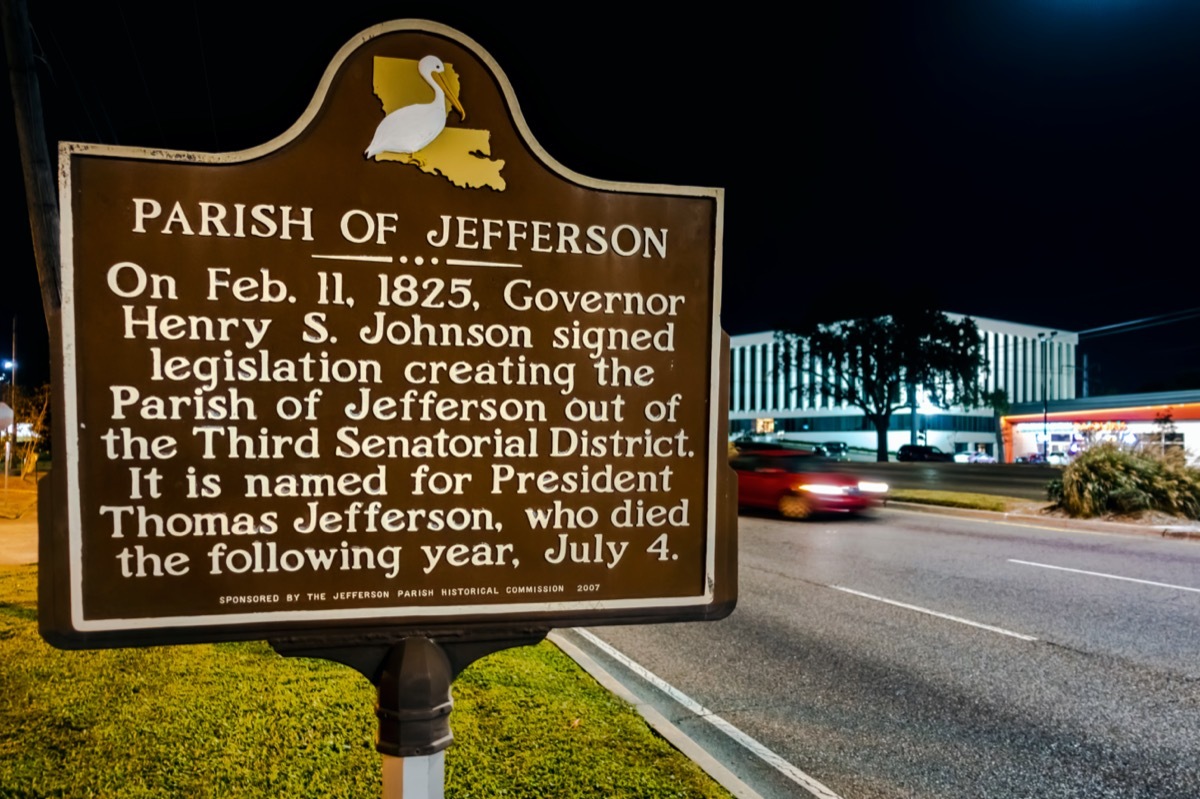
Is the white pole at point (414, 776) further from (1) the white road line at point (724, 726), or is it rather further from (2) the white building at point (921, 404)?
(2) the white building at point (921, 404)

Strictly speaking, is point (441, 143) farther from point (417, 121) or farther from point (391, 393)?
point (391, 393)

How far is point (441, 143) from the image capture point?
6.84 feet

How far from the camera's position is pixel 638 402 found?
2252 mm

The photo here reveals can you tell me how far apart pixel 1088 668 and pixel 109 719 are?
681 centimetres

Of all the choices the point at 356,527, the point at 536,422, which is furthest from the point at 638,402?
the point at 356,527

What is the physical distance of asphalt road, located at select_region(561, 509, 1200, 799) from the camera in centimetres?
437

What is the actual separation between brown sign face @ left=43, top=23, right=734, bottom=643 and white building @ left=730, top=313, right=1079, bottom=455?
83674mm

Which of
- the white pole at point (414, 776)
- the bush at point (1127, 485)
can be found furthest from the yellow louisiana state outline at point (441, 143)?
the bush at point (1127, 485)

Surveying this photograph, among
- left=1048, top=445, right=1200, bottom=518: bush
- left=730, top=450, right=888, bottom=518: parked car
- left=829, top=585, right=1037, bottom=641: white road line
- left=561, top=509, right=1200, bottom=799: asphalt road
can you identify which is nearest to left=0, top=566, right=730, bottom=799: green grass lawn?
left=561, top=509, right=1200, bottom=799: asphalt road

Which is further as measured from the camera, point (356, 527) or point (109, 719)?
point (109, 719)

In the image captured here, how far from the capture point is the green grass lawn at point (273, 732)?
12.0 ft

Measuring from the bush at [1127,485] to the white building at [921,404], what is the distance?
6868cm

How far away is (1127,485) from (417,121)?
17462 mm

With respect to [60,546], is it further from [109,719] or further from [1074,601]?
[1074,601]
